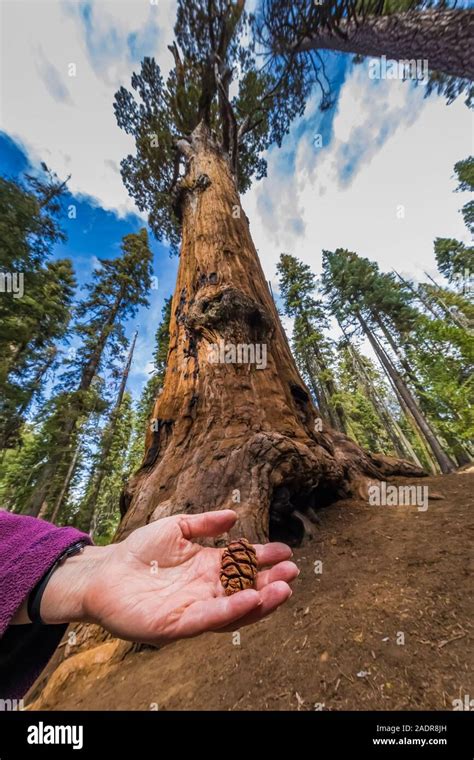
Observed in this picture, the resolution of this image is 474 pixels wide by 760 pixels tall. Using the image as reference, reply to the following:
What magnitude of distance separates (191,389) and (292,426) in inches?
57.7

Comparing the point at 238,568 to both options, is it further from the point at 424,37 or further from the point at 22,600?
the point at 424,37

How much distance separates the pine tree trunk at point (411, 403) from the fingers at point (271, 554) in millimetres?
14617

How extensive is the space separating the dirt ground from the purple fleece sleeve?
82 cm

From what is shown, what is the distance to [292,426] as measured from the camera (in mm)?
3564

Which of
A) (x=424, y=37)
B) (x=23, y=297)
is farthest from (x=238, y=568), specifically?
(x=23, y=297)

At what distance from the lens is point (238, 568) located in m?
1.52

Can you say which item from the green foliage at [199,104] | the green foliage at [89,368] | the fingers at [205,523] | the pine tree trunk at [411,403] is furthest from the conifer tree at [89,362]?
the pine tree trunk at [411,403]

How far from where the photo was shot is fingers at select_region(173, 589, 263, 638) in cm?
119

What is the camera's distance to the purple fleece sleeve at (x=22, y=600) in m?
1.15

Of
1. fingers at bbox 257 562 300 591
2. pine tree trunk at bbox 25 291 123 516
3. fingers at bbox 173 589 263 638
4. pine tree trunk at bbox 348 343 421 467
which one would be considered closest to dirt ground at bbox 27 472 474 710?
fingers at bbox 257 562 300 591

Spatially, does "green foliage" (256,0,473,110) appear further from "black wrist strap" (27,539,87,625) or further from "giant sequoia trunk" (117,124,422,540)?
"black wrist strap" (27,539,87,625)

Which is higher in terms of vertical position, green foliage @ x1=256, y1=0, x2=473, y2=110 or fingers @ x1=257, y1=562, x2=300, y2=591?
green foliage @ x1=256, y1=0, x2=473, y2=110

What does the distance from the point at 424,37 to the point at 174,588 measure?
26.6 ft
